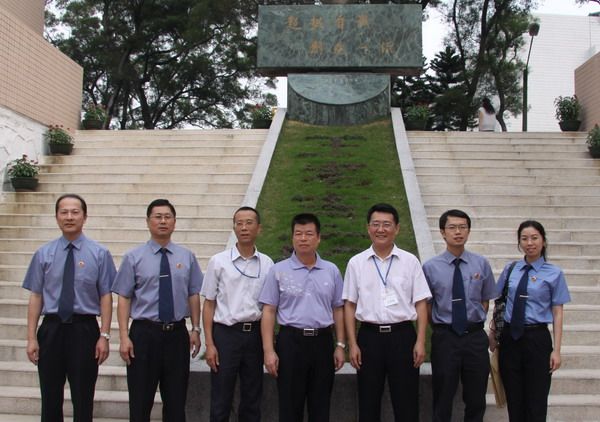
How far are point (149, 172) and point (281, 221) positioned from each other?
3.05 meters

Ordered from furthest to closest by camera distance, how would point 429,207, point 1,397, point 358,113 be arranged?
Result: point 358,113, point 429,207, point 1,397

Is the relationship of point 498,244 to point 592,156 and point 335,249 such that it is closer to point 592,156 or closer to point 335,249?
point 335,249

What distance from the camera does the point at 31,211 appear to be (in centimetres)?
792

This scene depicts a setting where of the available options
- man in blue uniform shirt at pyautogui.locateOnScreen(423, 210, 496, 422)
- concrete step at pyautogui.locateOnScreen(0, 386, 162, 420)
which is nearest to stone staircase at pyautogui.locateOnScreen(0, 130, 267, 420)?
concrete step at pyautogui.locateOnScreen(0, 386, 162, 420)

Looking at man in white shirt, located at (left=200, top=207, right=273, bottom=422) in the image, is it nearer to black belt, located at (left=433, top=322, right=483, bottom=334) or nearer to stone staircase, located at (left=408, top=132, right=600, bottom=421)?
black belt, located at (left=433, top=322, right=483, bottom=334)

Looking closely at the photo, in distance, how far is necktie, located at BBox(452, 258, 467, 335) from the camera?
3.42m

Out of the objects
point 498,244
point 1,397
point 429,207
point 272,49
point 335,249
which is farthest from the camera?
point 272,49

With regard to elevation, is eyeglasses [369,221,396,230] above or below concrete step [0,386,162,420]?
above

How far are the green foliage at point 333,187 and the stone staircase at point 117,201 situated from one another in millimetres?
615

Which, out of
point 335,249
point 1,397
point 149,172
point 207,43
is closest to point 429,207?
point 335,249

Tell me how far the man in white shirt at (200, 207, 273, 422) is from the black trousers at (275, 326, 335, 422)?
0.61 feet

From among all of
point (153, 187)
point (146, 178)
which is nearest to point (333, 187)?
point (153, 187)

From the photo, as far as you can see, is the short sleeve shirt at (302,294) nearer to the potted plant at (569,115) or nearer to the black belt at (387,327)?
the black belt at (387,327)

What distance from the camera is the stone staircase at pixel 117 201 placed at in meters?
4.69
